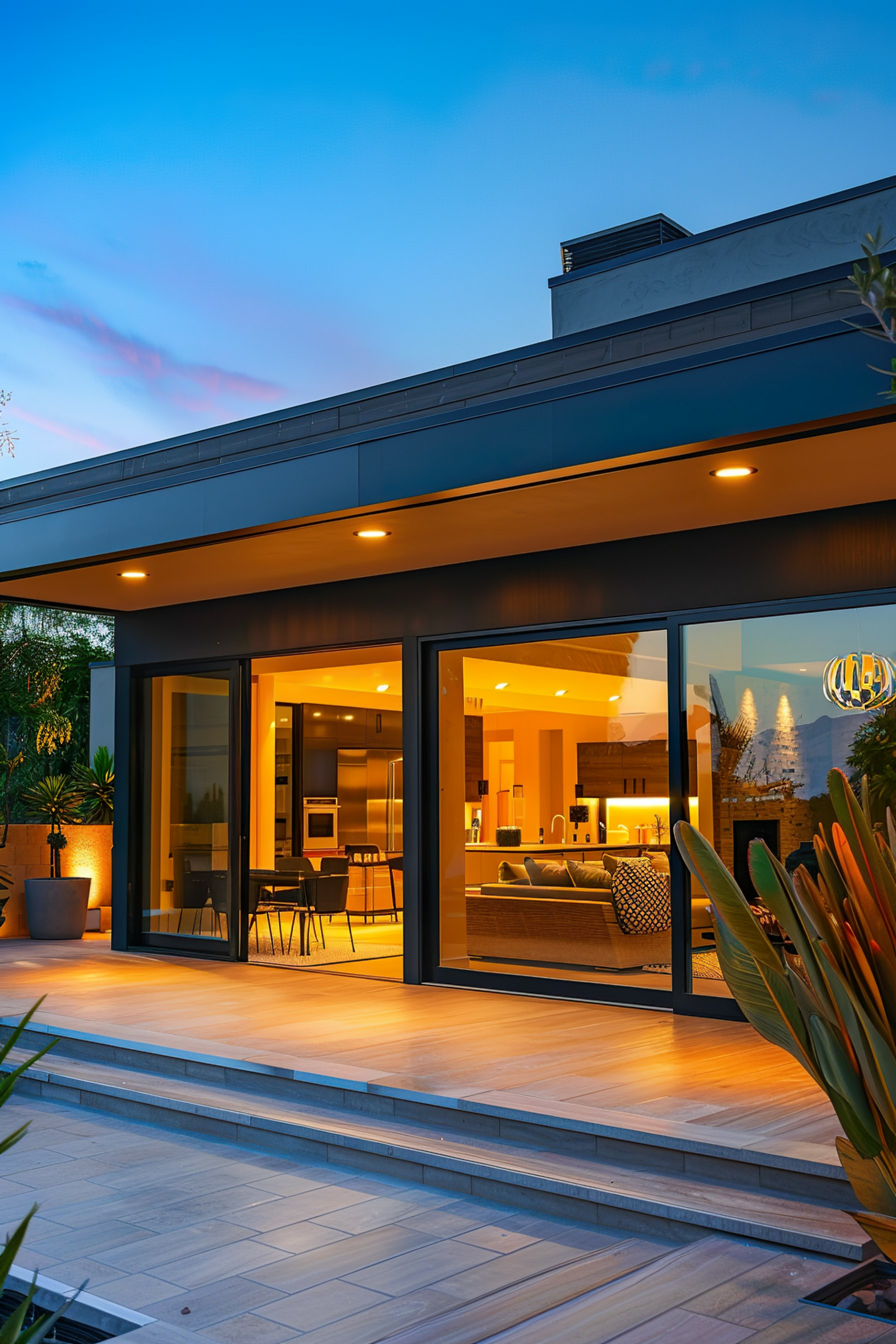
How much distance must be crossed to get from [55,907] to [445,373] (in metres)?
6.72

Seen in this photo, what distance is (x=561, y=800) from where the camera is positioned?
951cm

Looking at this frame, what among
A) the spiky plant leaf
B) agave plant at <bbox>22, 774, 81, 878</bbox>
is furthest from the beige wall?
the spiky plant leaf

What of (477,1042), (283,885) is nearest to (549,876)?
(477,1042)

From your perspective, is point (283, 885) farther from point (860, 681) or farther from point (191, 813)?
point (860, 681)

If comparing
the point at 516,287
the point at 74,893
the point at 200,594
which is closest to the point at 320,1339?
the point at 200,594

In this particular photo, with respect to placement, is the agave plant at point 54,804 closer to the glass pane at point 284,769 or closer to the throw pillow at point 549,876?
the glass pane at point 284,769

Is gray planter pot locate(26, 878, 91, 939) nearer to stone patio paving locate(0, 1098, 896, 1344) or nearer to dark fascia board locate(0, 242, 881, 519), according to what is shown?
dark fascia board locate(0, 242, 881, 519)

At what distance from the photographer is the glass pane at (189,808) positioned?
31.7 ft

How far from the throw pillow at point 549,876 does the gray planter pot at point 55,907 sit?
16.0 ft


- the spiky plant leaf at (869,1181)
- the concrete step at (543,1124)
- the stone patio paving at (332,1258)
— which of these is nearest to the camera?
the spiky plant leaf at (869,1181)

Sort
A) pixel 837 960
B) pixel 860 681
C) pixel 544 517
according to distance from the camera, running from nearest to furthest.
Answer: pixel 837 960 < pixel 860 681 < pixel 544 517

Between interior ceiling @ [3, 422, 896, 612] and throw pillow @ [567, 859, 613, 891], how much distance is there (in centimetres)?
223

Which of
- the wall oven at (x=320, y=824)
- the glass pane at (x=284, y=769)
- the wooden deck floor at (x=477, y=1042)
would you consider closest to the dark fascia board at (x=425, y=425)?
the wooden deck floor at (x=477, y=1042)

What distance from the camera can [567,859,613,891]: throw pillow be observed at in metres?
8.17
